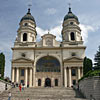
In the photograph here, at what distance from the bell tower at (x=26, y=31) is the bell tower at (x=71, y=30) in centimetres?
1037

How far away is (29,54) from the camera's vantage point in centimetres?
4903

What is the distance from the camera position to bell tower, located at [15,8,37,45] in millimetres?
52500

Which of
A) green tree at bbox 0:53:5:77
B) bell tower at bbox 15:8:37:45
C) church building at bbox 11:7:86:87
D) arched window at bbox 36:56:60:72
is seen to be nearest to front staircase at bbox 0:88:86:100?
green tree at bbox 0:53:5:77

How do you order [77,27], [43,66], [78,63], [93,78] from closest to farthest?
[93,78] < [78,63] < [43,66] < [77,27]

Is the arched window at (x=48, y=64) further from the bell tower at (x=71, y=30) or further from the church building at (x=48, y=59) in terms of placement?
the bell tower at (x=71, y=30)

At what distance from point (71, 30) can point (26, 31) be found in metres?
14.6

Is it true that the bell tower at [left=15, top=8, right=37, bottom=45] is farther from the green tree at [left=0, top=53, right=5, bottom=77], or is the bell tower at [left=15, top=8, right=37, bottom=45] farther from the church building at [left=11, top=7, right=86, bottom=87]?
the green tree at [left=0, top=53, right=5, bottom=77]

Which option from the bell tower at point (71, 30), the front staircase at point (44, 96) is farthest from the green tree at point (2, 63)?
the bell tower at point (71, 30)

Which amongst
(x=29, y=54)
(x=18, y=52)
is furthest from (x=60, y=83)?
(x=18, y=52)

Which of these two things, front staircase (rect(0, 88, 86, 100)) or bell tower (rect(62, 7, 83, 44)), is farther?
bell tower (rect(62, 7, 83, 44))

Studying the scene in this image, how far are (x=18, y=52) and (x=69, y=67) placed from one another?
1602 centimetres

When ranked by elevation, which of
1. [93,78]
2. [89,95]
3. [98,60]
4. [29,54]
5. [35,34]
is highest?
[35,34]

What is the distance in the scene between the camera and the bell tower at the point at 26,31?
52.5 metres

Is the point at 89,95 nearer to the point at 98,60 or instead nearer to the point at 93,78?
the point at 93,78
